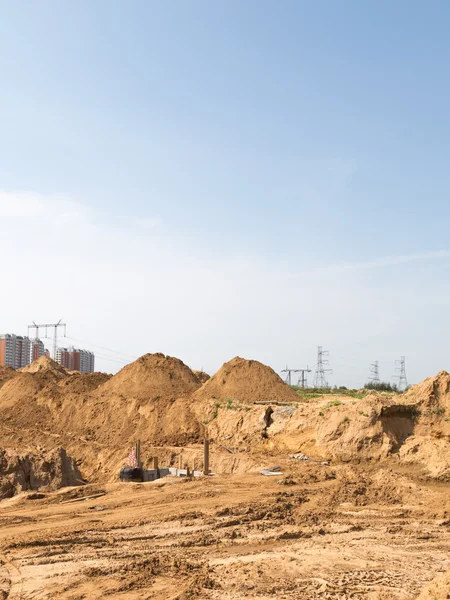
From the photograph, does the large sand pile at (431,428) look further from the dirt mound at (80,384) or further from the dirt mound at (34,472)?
the dirt mound at (80,384)

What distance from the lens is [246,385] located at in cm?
3266

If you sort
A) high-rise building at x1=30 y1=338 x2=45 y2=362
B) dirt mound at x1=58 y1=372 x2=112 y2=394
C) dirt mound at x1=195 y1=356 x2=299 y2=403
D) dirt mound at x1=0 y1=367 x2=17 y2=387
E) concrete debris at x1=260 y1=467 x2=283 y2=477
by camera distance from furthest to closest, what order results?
high-rise building at x1=30 y1=338 x2=45 y2=362 → dirt mound at x1=0 y1=367 x2=17 y2=387 → dirt mound at x1=58 y1=372 x2=112 y2=394 → dirt mound at x1=195 y1=356 x2=299 y2=403 → concrete debris at x1=260 y1=467 x2=283 y2=477

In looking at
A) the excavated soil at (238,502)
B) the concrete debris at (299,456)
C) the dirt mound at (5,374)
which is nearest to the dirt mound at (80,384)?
the excavated soil at (238,502)

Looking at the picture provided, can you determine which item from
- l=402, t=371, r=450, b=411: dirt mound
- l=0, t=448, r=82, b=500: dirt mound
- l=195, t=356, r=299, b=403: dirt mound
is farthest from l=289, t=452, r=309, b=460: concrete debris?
l=195, t=356, r=299, b=403: dirt mound

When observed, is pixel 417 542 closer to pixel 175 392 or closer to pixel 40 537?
pixel 40 537

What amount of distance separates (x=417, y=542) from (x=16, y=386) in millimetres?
32754

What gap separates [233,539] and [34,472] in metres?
9.96

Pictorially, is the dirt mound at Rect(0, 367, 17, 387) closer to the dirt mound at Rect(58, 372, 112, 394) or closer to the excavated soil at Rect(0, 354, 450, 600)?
the dirt mound at Rect(58, 372, 112, 394)

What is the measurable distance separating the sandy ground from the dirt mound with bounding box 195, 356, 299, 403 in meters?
12.9

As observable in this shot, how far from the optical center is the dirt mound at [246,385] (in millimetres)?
31344

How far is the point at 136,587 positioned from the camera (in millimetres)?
8969

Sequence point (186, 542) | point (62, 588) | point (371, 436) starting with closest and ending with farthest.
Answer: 1. point (62, 588)
2. point (186, 542)
3. point (371, 436)

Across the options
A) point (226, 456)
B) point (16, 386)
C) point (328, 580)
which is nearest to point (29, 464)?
point (226, 456)

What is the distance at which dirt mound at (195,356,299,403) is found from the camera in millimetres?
31344
